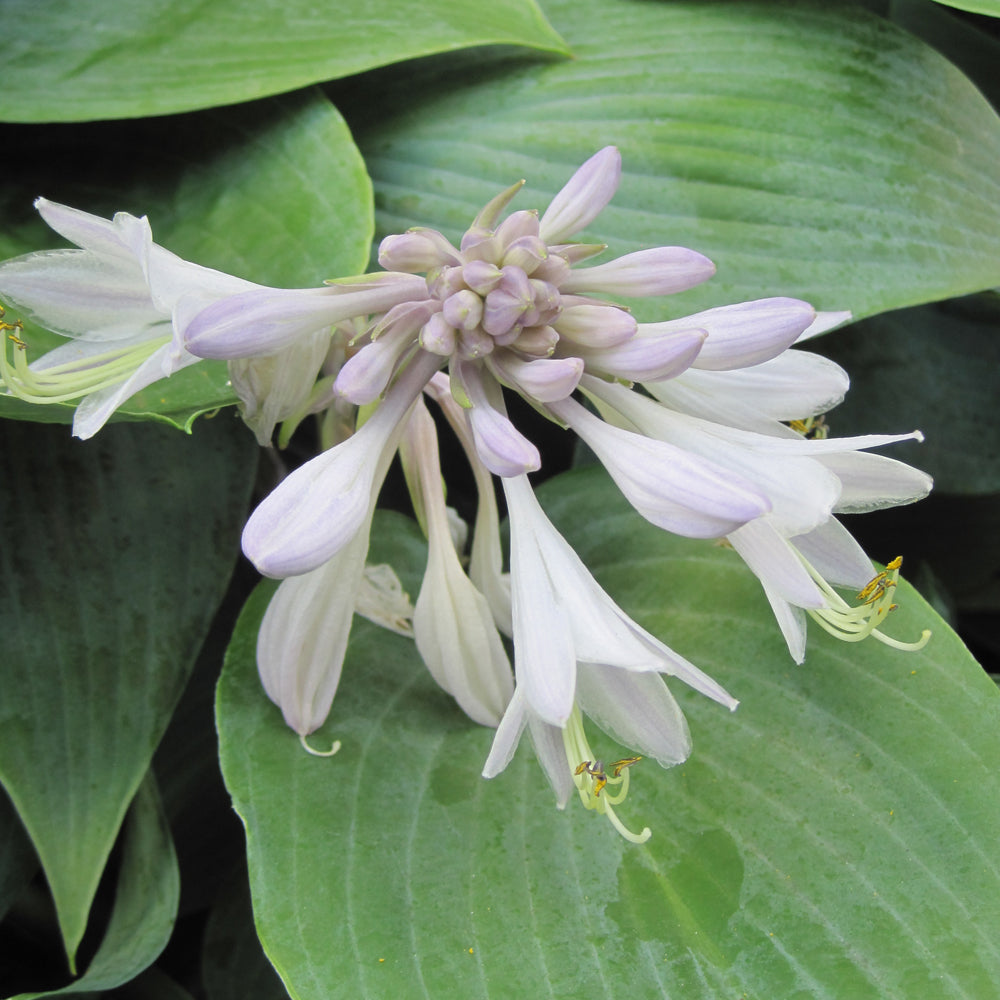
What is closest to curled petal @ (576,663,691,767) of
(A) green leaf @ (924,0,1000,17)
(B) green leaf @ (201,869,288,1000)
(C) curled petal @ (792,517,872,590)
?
(C) curled petal @ (792,517,872,590)

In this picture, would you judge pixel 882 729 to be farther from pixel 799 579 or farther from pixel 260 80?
pixel 260 80

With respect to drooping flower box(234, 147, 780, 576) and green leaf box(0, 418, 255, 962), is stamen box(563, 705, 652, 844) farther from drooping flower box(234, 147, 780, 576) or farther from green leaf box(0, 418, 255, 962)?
green leaf box(0, 418, 255, 962)

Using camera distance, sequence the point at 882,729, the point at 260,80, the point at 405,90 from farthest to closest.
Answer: the point at 405,90 → the point at 260,80 → the point at 882,729

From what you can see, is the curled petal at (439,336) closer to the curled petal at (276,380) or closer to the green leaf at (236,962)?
the curled petal at (276,380)

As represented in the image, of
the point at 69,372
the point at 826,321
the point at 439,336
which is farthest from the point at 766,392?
the point at 69,372

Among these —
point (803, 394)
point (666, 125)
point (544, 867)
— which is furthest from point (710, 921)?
point (666, 125)

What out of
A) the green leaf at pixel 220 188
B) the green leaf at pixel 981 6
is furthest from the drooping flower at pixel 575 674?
the green leaf at pixel 981 6

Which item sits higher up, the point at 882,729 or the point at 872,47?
the point at 872,47

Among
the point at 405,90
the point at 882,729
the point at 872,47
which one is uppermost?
the point at 872,47

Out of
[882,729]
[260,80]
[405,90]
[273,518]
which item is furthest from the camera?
[405,90]

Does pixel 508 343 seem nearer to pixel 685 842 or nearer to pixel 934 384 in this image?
pixel 685 842
